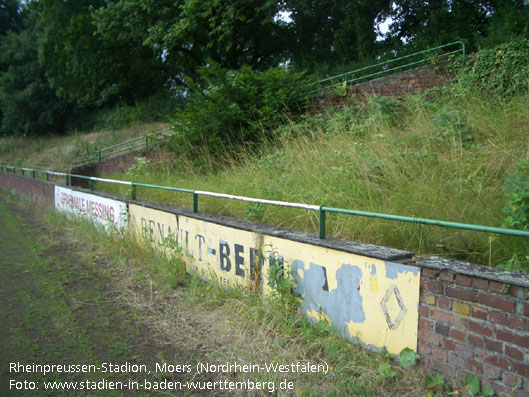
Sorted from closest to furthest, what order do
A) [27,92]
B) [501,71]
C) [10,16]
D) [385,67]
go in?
[501,71], [385,67], [27,92], [10,16]

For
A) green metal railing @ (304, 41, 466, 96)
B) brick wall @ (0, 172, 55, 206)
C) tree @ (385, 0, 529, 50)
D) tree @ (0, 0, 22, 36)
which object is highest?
tree @ (0, 0, 22, 36)

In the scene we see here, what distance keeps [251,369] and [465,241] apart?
204 cm

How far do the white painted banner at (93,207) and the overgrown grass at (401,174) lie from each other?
1.78 feet

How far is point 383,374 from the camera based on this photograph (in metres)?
2.99

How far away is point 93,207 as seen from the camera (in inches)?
357

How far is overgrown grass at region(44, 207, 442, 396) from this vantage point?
9.84 ft

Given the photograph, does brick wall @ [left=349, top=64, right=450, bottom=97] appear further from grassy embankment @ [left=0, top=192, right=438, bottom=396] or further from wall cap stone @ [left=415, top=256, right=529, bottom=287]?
wall cap stone @ [left=415, top=256, right=529, bottom=287]

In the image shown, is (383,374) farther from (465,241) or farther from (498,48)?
(498,48)

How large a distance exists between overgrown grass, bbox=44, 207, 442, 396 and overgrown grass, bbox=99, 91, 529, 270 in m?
1.00

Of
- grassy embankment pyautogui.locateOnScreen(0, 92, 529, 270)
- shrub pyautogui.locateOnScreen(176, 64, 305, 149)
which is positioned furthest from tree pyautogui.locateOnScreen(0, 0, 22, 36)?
grassy embankment pyautogui.locateOnScreen(0, 92, 529, 270)

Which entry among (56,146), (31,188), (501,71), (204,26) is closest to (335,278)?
(501,71)

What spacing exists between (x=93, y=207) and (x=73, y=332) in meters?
5.37

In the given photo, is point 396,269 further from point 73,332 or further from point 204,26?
point 204,26

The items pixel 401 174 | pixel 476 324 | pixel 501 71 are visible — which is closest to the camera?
pixel 476 324
